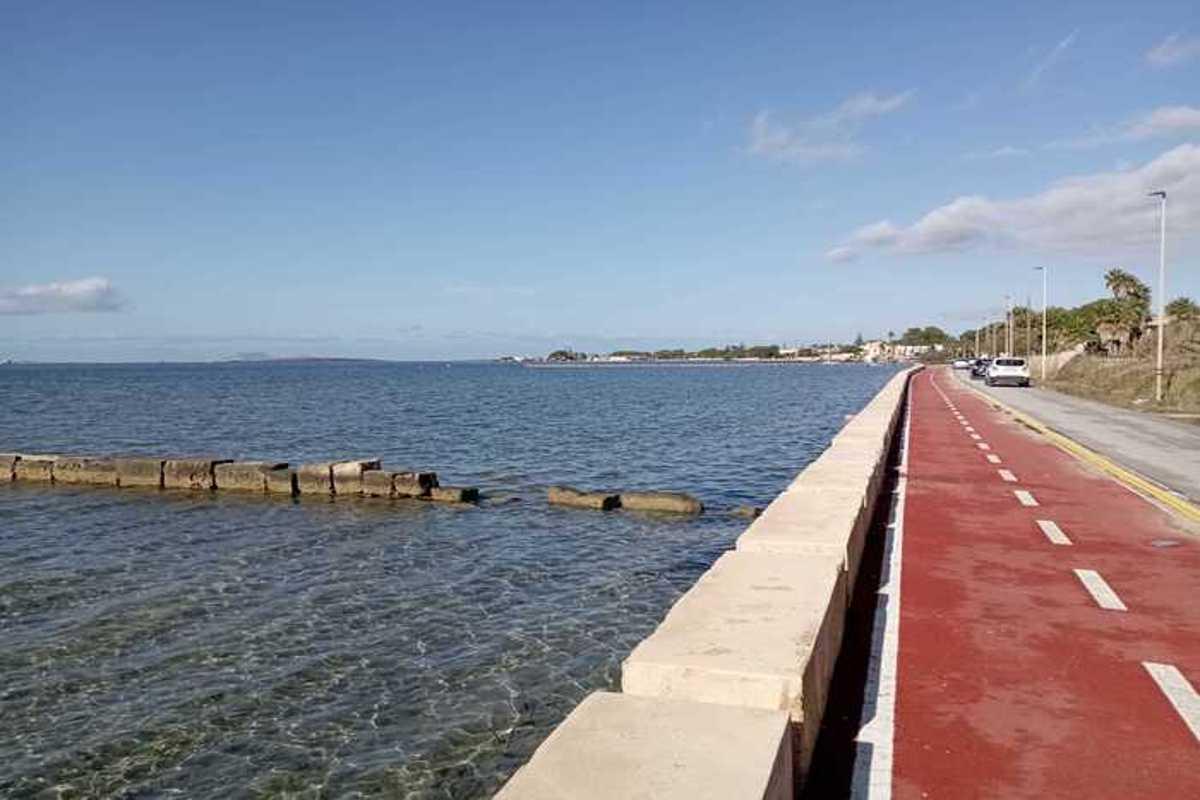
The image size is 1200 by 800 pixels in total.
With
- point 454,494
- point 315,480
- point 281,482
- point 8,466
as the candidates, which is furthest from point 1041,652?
point 8,466

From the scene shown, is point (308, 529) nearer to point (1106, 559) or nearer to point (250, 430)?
point (1106, 559)

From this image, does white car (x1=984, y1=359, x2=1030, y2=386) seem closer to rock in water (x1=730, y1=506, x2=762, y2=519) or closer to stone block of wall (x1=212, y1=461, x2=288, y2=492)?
rock in water (x1=730, y1=506, x2=762, y2=519)

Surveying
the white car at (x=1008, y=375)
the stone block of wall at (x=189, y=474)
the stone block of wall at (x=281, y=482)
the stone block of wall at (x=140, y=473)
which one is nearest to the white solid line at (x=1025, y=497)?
the stone block of wall at (x=281, y=482)

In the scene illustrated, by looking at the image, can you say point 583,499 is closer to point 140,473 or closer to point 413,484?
point 413,484

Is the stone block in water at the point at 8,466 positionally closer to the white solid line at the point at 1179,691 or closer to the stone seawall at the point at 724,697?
the stone seawall at the point at 724,697

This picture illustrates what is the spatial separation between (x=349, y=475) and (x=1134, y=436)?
2193 cm

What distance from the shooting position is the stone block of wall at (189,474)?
2423 centimetres

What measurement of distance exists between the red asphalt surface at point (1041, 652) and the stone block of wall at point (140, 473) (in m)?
21.2

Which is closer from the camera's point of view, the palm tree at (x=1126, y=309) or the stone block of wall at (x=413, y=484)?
the stone block of wall at (x=413, y=484)

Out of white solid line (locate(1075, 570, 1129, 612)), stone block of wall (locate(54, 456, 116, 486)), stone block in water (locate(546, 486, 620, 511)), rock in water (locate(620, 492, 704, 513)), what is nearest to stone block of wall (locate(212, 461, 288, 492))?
stone block of wall (locate(54, 456, 116, 486))

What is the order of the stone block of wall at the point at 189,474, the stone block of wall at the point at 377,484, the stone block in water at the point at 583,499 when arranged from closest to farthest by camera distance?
the stone block in water at the point at 583,499, the stone block of wall at the point at 377,484, the stone block of wall at the point at 189,474

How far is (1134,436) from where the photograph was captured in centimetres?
2352

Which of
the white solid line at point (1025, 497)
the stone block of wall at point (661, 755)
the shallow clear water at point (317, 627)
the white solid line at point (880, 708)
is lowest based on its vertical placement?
the shallow clear water at point (317, 627)

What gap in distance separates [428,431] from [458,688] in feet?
119
